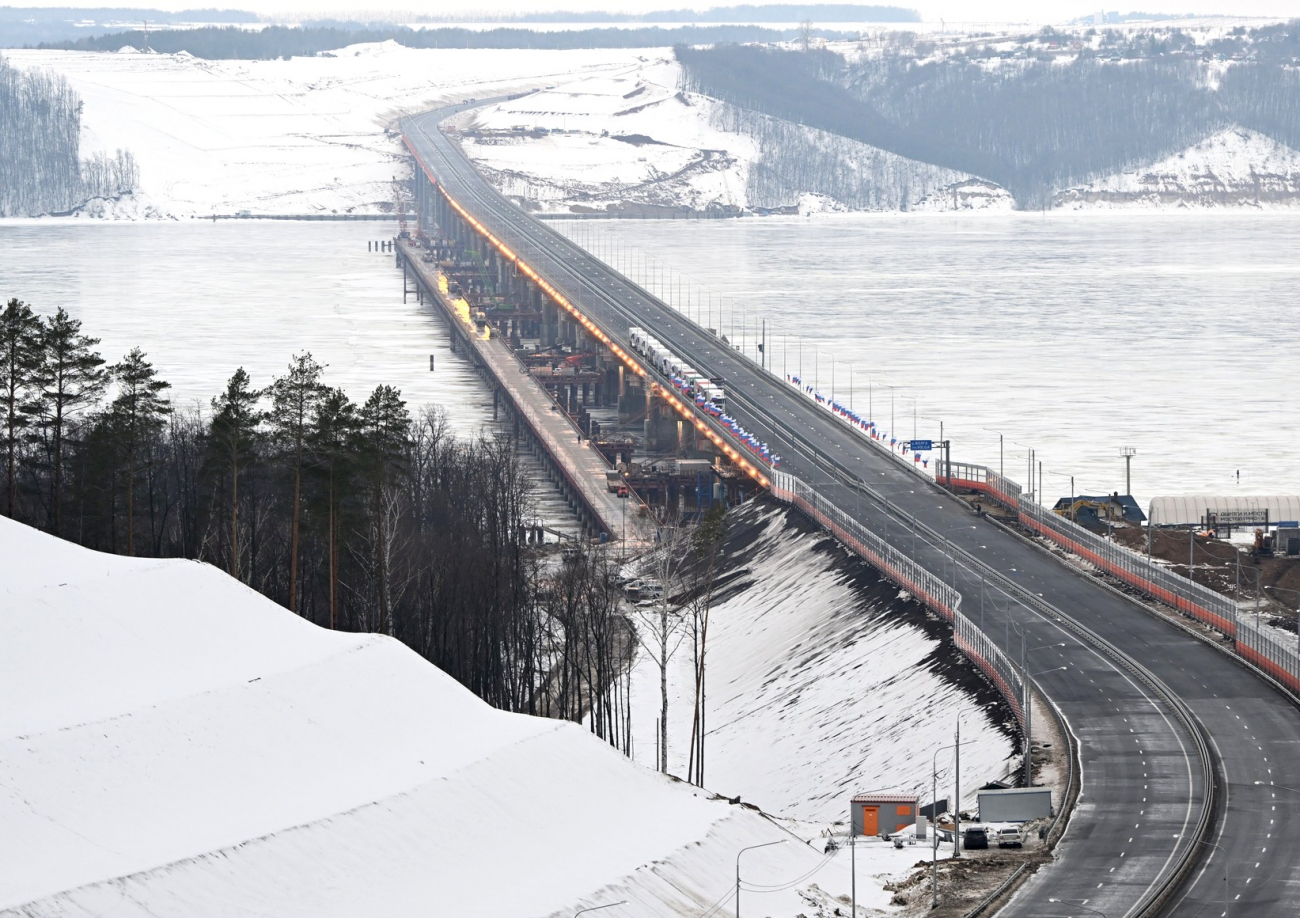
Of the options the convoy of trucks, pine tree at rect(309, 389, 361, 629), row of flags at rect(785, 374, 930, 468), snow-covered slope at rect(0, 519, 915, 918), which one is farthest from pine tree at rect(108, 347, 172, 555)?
the convoy of trucks

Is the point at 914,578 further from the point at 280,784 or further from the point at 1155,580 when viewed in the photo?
the point at 280,784

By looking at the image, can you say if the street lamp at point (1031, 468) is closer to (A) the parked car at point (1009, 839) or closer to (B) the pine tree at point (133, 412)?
(B) the pine tree at point (133, 412)

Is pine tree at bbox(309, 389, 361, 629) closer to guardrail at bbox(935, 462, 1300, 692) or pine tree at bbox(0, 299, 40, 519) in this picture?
pine tree at bbox(0, 299, 40, 519)

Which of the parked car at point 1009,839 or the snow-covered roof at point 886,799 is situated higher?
the parked car at point 1009,839

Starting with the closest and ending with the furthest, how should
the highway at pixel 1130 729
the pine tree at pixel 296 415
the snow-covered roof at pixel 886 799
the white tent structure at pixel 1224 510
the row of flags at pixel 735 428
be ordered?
the highway at pixel 1130 729
the snow-covered roof at pixel 886 799
the pine tree at pixel 296 415
the white tent structure at pixel 1224 510
the row of flags at pixel 735 428

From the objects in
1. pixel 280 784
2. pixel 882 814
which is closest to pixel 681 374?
pixel 882 814

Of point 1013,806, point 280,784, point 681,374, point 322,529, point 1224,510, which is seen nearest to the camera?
point 280,784

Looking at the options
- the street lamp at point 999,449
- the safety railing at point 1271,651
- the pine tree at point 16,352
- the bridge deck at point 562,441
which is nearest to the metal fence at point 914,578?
the safety railing at point 1271,651
